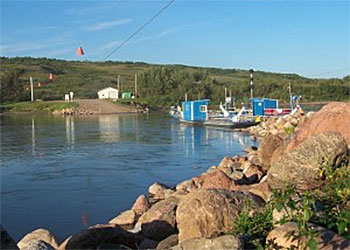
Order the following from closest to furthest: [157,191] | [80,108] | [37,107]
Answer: [157,191] < [80,108] < [37,107]

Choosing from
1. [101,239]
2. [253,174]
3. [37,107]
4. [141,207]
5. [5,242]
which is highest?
[37,107]

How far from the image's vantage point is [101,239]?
8.28m

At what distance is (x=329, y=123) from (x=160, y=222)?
4.18 meters

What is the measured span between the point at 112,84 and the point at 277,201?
108277mm

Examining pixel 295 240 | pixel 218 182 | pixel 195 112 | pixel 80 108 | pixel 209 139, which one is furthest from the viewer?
pixel 80 108

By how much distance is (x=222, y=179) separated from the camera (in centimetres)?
1162

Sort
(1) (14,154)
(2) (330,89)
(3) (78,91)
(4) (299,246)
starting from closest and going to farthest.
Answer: (4) (299,246) → (1) (14,154) → (2) (330,89) → (3) (78,91)

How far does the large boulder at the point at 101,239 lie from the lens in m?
8.18

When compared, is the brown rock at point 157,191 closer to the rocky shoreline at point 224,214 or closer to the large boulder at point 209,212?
the rocky shoreline at point 224,214

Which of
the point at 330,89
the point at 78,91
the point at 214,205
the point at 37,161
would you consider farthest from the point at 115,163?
the point at 78,91

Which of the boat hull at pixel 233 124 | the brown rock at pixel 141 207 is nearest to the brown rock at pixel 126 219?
the brown rock at pixel 141 207

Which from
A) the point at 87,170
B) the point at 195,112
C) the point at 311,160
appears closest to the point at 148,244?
the point at 311,160

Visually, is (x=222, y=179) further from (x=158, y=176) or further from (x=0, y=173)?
(x=0, y=173)

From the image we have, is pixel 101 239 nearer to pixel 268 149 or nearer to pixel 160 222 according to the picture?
pixel 160 222
